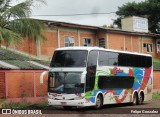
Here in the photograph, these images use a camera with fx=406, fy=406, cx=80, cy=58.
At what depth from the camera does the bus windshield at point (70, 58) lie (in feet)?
72.0

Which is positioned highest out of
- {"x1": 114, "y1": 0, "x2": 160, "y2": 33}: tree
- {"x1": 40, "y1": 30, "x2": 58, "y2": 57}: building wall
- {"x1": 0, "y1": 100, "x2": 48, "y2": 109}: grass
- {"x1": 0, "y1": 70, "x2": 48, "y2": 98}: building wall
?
{"x1": 114, "y1": 0, "x2": 160, "y2": 33}: tree

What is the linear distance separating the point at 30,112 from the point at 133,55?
11093 millimetres

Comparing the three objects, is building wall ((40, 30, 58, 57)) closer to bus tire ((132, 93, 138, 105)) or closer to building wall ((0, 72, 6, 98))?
bus tire ((132, 93, 138, 105))

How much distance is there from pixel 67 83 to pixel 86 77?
1.09m

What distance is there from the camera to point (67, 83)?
71.8 feet

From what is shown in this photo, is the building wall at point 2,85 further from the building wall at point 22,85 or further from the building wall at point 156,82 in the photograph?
the building wall at point 156,82

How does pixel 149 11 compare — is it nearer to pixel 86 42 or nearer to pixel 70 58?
pixel 86 42

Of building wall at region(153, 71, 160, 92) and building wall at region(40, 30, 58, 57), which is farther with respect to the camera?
building wall at region(153, 71, 160, 92)

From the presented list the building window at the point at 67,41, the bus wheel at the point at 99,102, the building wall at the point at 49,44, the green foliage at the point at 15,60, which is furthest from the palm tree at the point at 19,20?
the building window at the point at 67,41

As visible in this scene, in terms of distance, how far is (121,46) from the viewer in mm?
42781

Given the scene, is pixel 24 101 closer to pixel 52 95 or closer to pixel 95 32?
pixel 52 95

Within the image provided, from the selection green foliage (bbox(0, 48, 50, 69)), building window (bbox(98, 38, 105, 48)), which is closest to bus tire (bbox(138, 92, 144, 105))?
green foliage (bbox(0, 48, 50, 69))

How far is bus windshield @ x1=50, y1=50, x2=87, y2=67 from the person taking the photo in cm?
2195

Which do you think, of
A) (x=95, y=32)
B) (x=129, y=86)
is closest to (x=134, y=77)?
(x=129, y=86)
